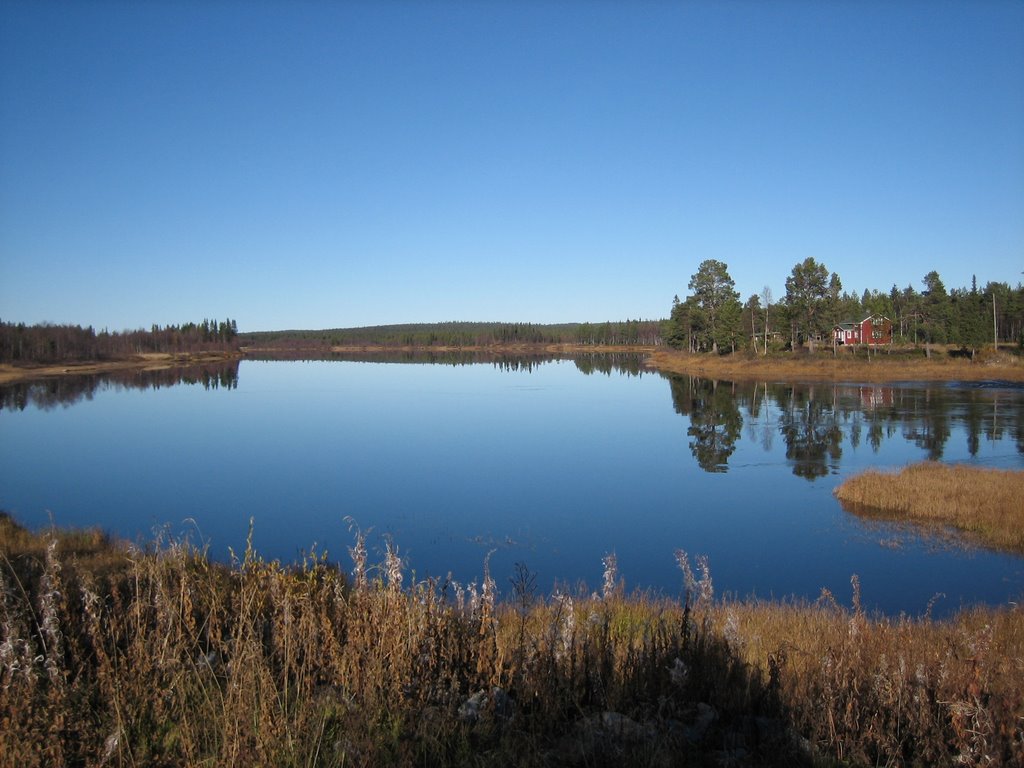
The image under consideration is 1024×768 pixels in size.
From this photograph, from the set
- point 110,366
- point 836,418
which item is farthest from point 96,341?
point 836,418

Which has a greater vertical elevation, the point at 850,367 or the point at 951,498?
the point at 850,367

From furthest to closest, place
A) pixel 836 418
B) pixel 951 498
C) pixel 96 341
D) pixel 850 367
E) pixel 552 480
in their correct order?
pixel 96 341 < pixel 850 367 < pixel 836 418 < pixel 552 480 < pixel 951 498

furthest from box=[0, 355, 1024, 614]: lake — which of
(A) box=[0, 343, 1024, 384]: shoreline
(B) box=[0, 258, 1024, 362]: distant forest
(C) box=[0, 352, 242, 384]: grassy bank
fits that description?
(C) box=[0, 352, 242, 384]: grassy bank

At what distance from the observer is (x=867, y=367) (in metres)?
60.3

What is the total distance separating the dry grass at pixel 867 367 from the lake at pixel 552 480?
886 centimetres

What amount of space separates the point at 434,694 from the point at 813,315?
6906 cm

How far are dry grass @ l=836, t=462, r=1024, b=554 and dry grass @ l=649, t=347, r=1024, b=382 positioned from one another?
41.1 m

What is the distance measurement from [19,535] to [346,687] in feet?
37.1

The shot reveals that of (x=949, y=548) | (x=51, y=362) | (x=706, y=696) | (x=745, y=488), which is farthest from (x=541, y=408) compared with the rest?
(x=51, y=362)

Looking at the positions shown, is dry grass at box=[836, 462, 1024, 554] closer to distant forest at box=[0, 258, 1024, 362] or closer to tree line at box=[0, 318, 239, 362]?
distant forest at box=[0, 258, 1024, 362]

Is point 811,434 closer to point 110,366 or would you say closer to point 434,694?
point 434,694

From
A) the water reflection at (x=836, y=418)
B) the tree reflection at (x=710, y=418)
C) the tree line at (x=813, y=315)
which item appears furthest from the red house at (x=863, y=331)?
the water reflection at (x=836, y=418)

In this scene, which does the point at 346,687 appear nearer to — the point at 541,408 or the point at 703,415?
the point at 703,415

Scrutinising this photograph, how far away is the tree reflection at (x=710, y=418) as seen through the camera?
2709cm
